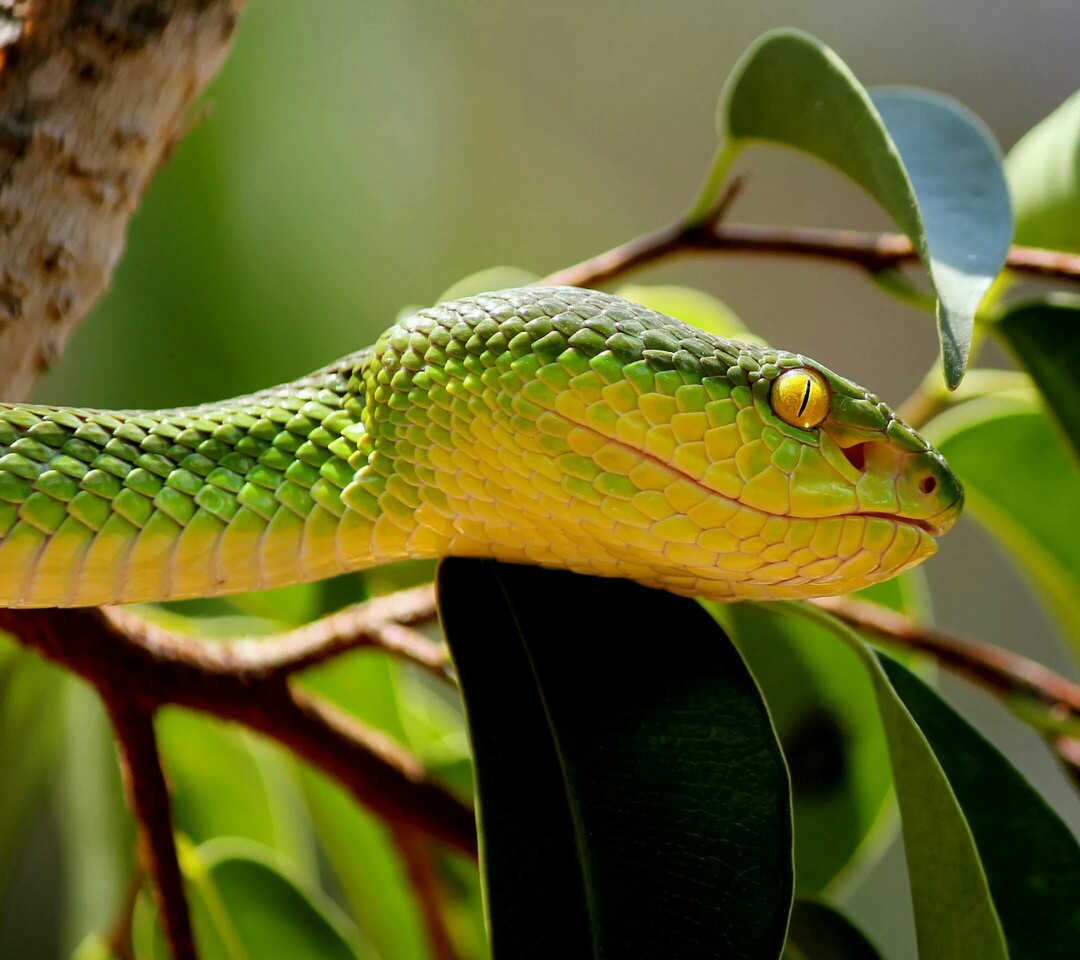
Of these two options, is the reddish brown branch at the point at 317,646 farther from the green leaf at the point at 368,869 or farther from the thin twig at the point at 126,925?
the green leaf at the point at 368,869

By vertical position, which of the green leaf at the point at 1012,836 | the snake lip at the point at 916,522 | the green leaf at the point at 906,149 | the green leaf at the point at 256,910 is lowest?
the green leaf at the point at 256,910

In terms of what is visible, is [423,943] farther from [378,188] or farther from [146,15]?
[378,188]

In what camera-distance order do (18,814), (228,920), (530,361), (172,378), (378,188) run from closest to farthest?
(530,361)
(228,920)
(18,814)
(172,378)
(378,188)

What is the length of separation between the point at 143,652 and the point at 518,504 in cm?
38

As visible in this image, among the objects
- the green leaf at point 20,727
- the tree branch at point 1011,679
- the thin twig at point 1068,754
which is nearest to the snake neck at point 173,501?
→ the tree branch at point 1011,679

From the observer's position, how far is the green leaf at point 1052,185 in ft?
3.46

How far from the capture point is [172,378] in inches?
103

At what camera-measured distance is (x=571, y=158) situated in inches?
156

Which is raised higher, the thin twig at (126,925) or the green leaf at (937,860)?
the green leaf at (937,860)

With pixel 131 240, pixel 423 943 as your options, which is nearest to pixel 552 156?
pixel 131 240

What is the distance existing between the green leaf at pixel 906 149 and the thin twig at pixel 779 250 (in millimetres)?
99

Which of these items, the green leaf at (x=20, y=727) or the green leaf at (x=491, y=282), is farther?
the green leaf at (x=491, y=282)

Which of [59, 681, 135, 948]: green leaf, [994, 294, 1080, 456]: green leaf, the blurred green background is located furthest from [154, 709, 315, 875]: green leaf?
the blurred green background

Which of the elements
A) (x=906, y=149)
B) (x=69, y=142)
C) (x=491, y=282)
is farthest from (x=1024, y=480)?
(x=69, y=142)
